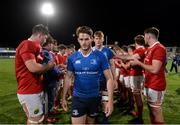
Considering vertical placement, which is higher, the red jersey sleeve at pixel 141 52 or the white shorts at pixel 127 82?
the red jersey sleeve at pixel 141 52

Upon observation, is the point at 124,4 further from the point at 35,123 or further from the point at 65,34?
the point at 35,123

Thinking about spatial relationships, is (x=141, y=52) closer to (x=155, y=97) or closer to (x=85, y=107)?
(x=155, y=97)

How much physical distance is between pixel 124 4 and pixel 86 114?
222 ft

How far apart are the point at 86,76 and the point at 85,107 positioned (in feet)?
1.70

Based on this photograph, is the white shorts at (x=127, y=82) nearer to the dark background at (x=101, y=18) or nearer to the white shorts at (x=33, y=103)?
the white shorts at (x=33, y=103)

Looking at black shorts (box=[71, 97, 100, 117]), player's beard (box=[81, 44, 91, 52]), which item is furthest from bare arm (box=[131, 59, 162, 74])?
player's beard (box=[81, 44, 91, 52])

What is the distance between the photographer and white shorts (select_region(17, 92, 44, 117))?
19.4 feet

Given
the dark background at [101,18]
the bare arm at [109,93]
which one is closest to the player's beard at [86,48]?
the bare arm at [109,93]

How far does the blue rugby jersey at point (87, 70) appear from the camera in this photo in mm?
5625

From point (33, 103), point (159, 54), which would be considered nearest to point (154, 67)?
point (159, 54)

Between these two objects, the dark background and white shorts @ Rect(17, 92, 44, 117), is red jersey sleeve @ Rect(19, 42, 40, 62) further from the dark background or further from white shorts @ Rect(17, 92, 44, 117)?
the dark background

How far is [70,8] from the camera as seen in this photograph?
268 ft

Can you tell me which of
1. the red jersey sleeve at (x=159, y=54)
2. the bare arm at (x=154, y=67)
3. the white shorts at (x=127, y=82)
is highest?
the red jersey sleeve at (x=159, y=54)

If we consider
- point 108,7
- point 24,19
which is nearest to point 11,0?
point 24,19
